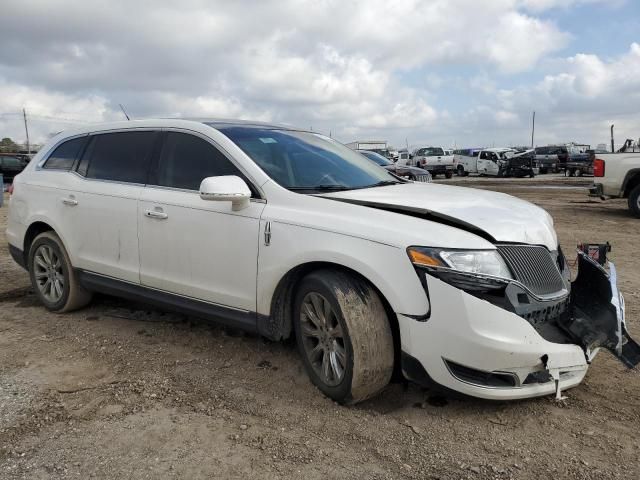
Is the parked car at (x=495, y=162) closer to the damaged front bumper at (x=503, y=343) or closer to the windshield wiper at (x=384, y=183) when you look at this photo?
the windshield wiper at (x=384, y=183)

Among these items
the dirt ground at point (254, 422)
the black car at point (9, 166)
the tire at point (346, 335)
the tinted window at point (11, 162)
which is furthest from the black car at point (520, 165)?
the tire at point (346, 335)

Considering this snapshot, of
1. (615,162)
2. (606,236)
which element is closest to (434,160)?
(615,162)

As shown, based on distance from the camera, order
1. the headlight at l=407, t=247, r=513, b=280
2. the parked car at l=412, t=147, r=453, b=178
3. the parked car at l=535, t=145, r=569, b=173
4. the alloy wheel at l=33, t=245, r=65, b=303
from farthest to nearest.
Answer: the parked car at l=412, t=147, r=453, b=178 → the parked car at l=535, t=145, r=569, b=173 → the alloy wheel at l=33, t=245, r=65, b=303 → the headlight at l=407, t=247, r=513, b=280

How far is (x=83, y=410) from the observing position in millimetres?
3223

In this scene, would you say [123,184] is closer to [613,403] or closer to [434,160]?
[613,403]

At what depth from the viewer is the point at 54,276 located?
5.03 m

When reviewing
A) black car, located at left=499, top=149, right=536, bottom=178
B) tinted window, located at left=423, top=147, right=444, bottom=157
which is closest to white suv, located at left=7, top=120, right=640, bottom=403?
black car, located at left=499, top=149, right=536, bottom=178

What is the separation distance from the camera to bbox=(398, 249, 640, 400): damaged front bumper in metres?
2.72

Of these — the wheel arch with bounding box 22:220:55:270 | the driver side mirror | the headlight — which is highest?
the driver side mirror

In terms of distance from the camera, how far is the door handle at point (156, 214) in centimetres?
395

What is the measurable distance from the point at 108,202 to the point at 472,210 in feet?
9.16

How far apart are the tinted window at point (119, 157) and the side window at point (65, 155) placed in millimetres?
160

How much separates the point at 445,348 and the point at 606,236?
748 centimetres

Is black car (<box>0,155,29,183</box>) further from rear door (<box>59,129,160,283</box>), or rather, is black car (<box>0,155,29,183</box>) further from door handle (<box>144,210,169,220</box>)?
door handle (<box>144,210,169,220</box>)
